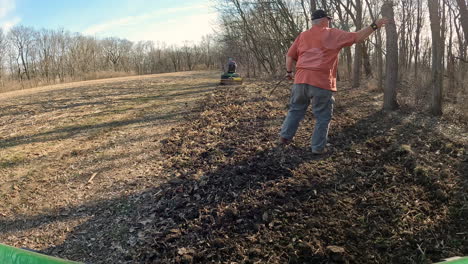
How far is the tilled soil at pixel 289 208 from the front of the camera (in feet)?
8.50

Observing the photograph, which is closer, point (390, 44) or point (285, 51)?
point (390, 44)

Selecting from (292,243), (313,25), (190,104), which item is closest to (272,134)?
(313,25)

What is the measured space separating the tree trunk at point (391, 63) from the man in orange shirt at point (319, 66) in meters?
2.97

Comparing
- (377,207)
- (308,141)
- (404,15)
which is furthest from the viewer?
(404,15)

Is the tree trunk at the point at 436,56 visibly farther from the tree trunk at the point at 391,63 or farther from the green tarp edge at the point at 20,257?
the green tarp edge at the point at 20,257

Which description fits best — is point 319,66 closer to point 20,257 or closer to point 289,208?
point 289,208

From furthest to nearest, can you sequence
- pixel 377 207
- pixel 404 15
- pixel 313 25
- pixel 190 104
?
pixel 404 15
pixel 190 104
pixel 313 25
pixel 377 207

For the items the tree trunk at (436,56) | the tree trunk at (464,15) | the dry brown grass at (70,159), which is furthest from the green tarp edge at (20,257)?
the tree trunk at (436,56)

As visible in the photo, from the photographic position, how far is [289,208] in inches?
124

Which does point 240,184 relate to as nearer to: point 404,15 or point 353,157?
point 353,157

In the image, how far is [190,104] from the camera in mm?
10945

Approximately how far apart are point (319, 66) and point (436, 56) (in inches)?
153

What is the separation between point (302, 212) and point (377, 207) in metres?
0.73

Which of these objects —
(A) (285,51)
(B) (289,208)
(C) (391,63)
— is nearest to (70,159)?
(B) (289,208)
